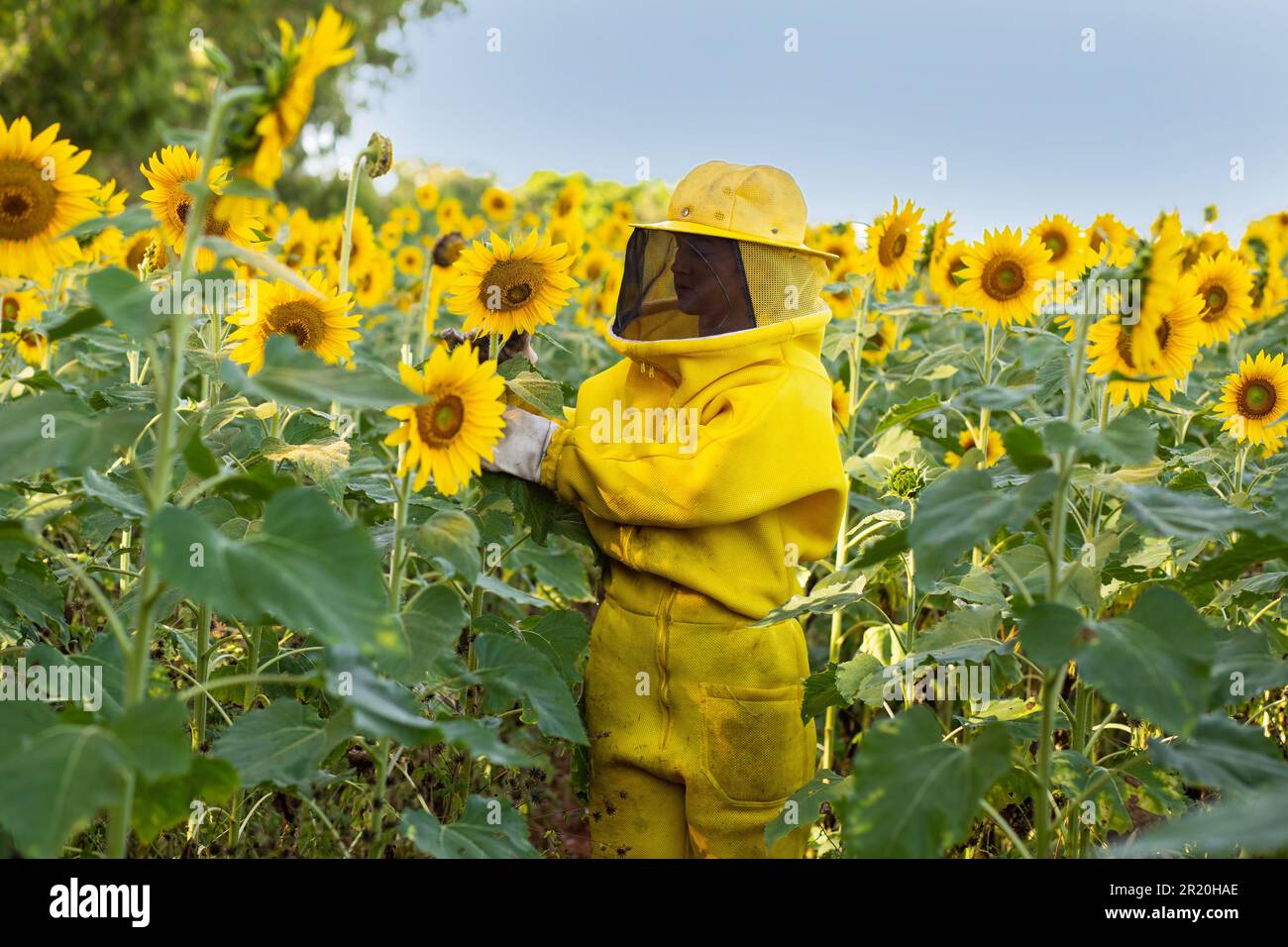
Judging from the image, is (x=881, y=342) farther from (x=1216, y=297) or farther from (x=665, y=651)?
(x=665, y=651)

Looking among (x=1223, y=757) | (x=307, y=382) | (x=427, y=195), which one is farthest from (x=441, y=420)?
(x=427, y=195)

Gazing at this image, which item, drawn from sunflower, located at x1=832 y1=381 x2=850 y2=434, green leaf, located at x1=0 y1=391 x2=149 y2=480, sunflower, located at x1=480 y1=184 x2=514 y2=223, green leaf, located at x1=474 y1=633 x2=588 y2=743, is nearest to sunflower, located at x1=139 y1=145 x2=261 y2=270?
green leaf, located at x1=0 y1=391 x2=149 y2=480

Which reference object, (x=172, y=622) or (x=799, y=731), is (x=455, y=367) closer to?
(x=799, y=731)

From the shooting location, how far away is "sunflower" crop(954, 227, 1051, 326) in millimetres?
3357

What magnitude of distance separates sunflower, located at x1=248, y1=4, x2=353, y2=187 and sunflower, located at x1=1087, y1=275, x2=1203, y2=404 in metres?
1.22

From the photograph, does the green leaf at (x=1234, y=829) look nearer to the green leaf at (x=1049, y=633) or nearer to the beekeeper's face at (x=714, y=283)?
the green leaf at (x=1049, y=633)

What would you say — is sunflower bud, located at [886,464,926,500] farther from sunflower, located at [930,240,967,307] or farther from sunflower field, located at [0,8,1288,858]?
sunflower, located at [930,240,967,307]

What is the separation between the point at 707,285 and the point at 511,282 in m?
0.40

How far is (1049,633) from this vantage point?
5.32 ft

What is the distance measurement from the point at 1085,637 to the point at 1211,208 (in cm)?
615

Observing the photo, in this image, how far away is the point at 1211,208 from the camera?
694 cm

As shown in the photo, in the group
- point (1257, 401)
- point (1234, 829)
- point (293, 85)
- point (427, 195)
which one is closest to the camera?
point (1234, 829)

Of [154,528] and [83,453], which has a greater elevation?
[83,453]
